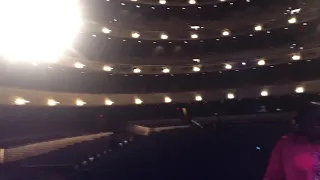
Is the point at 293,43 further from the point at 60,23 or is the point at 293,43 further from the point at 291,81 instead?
the point at 60,23

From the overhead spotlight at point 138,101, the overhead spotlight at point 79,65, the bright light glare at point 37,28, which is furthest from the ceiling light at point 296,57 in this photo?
the bright light glare at point 37,28

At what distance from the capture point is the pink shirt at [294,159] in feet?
11.8

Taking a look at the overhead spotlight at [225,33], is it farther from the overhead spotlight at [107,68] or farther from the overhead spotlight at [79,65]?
the overhead spotlight at [79,65]

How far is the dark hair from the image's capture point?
141 inches

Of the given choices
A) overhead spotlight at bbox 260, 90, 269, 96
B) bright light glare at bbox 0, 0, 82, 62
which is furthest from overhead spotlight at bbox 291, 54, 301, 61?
bright light glare at bbox 0, 0, 82, 62

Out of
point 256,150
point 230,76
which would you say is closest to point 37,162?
point 256,150

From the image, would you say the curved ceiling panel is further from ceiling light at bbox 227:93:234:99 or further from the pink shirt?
the pink shirt

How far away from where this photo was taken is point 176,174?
24.2 ft

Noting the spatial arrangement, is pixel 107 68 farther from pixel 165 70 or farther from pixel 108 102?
pixel 165 70

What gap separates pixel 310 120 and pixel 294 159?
358 mm

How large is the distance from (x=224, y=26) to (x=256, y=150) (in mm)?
17327

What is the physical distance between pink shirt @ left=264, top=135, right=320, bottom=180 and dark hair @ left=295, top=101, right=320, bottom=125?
181 millimetres

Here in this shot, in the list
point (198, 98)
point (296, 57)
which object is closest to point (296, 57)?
point (296, 57)

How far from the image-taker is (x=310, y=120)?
360 cm
